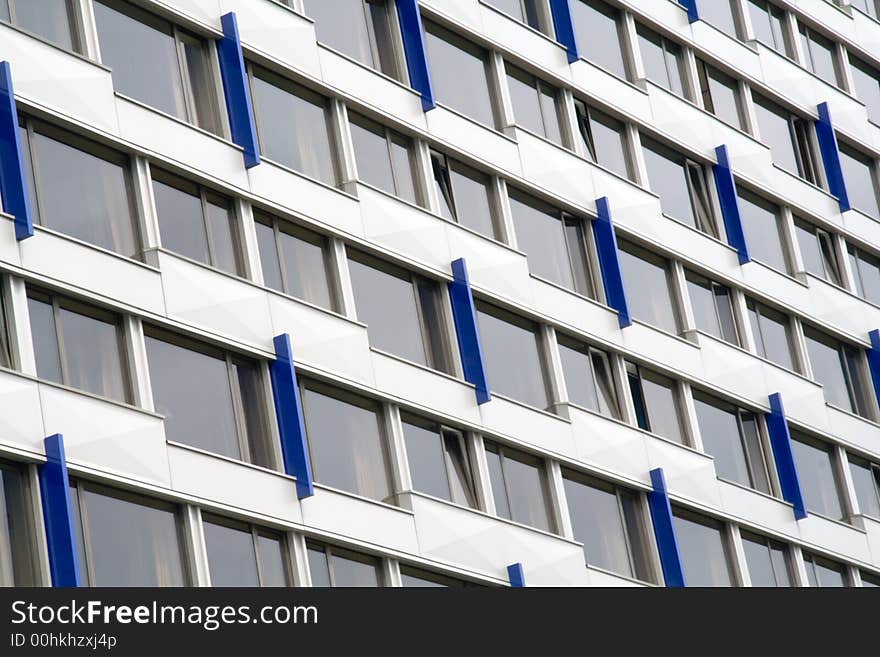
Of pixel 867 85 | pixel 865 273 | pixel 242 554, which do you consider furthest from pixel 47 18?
pixel 867 85

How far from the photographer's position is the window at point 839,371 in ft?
189

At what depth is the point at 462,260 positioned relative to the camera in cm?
4622

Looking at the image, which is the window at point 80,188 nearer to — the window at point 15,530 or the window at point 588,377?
the window at point 15,530

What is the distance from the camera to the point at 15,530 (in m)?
35.5

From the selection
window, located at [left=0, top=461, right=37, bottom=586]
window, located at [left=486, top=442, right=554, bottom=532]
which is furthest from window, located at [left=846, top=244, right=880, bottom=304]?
window, located at [left=0, top=461, right=37, bottom=586]

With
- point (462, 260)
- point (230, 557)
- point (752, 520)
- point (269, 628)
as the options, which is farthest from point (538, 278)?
point (269, 628)

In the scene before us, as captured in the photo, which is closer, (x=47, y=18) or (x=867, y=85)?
(x=47, y=18)

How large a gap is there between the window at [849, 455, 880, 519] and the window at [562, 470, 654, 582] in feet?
33.4

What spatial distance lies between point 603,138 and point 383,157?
8.20 meters

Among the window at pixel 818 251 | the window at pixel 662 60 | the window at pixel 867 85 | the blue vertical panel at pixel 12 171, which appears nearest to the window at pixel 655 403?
the window at pixel 662 60

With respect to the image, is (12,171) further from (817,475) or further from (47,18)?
(817,475)

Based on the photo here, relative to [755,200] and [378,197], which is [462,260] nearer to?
[378,197]

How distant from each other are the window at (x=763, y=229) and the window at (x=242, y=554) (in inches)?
817

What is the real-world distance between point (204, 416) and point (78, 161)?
5070 mm
